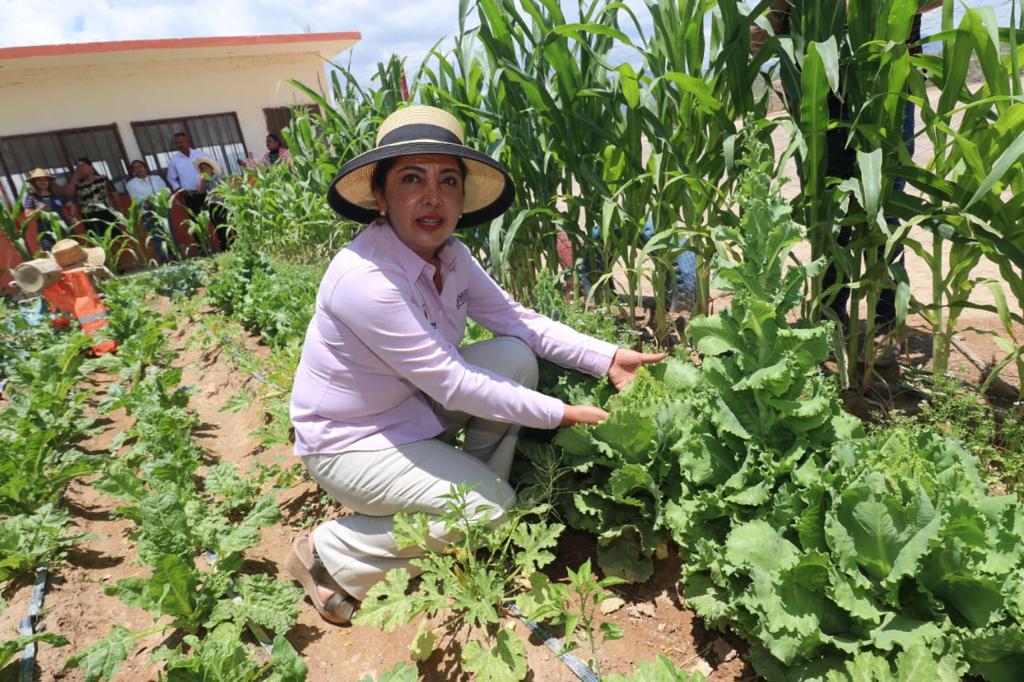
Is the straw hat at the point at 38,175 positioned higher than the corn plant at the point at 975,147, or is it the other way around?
the straw hat at the point at 38,175

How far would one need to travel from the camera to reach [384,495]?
1904mm

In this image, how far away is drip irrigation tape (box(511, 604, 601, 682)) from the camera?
60.0 inches

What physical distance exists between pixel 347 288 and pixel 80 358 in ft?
10.9

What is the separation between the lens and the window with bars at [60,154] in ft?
28.1

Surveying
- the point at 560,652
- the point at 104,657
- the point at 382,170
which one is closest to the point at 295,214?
the point at 382,170

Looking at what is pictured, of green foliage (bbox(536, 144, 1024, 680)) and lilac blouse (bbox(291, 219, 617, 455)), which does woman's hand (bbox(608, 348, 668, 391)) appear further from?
green foliage (bbox(536, 144, 1024, 680))

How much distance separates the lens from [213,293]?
555cm

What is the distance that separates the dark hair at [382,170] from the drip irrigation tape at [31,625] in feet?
5.72

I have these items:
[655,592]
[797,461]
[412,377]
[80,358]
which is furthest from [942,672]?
[80,358]

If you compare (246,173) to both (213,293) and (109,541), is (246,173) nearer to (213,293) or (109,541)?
(213,293)

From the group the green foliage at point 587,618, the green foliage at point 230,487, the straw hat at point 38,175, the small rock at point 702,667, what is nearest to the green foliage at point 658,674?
the green foliage at point 587,618

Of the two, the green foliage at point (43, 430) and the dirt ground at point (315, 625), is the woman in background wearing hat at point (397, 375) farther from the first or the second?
the green foliage at point (43, 430)

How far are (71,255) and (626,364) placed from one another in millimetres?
5409

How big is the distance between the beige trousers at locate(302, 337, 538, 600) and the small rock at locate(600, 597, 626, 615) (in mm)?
399
